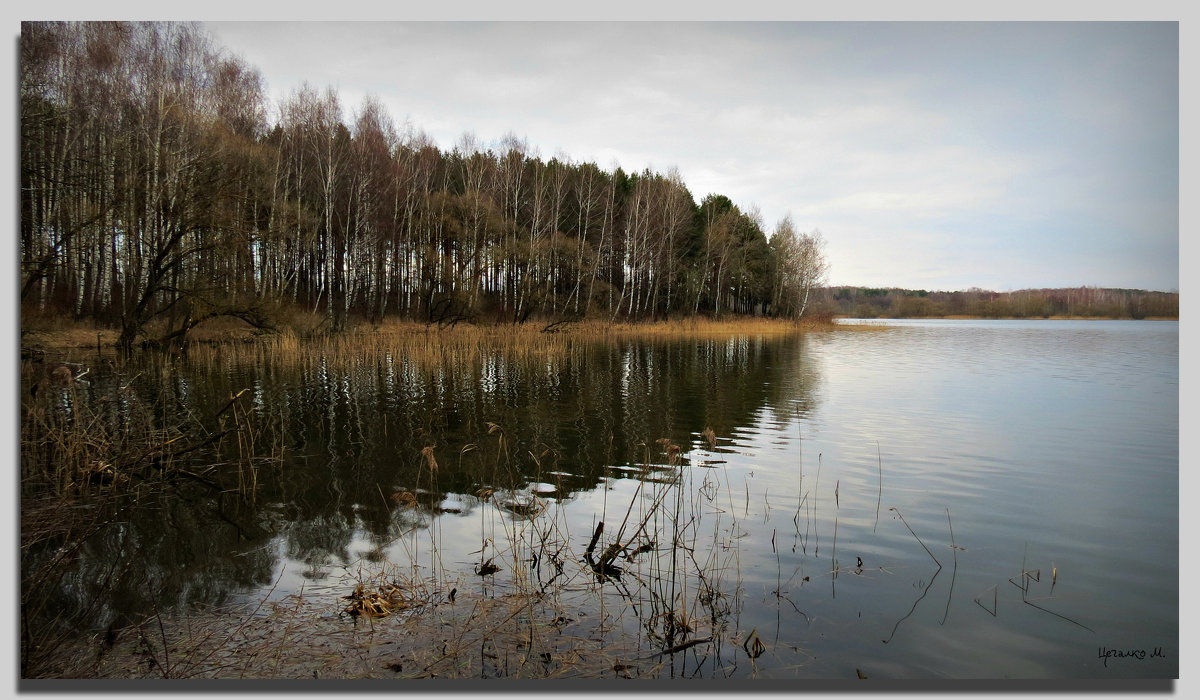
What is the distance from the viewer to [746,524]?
5449 mm

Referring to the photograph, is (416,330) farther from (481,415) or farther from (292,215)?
(481,415)

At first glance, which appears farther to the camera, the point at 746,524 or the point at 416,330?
the point at 416,330

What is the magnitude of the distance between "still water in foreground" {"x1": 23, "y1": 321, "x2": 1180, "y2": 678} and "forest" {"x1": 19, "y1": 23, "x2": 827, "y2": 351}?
331 cm

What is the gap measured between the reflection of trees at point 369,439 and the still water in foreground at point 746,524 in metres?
0.05

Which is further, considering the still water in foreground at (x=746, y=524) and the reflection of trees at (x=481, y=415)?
the reflection of trees at (x=481, y=415)

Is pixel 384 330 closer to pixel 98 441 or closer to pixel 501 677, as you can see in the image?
pixel 98 441
